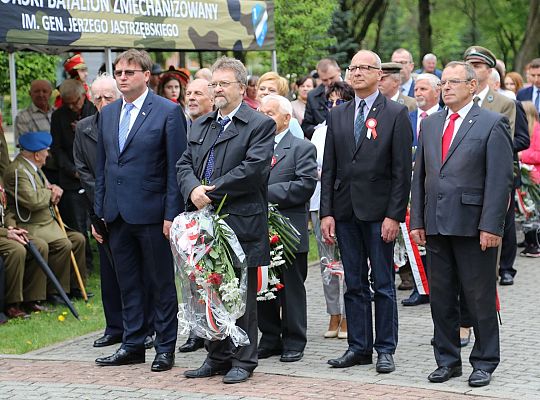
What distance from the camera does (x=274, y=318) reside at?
27.5ft

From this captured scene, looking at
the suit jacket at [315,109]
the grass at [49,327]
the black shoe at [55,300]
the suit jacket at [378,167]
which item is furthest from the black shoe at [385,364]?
the suit jacket at [315,109]

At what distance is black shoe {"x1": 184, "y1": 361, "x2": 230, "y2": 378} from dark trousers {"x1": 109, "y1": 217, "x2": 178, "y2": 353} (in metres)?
0.38

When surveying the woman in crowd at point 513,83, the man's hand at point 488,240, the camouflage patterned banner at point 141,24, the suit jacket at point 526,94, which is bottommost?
the man's hand at point 488,240

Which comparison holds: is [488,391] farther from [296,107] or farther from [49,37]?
[296,107]

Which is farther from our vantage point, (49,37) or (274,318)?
(49,37)

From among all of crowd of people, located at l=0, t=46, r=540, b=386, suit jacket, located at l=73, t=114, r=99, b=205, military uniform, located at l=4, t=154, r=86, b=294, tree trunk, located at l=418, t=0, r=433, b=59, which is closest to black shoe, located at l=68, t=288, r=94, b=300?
military uniform, located at l=4, t=154, r=86, b=294

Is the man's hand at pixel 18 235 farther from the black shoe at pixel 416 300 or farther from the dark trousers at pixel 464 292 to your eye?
the dark trousers at pixel 464 292

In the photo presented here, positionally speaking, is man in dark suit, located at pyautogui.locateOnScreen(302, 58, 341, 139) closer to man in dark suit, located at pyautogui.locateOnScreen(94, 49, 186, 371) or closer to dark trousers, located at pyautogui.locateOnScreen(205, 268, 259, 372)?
man in dark suit, located at pyautogui.locateOnScreen(94, 49, 186, 371)

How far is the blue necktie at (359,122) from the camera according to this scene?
7.73 metres

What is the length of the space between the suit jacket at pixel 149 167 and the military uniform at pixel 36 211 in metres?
3.29

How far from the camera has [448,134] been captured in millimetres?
7281

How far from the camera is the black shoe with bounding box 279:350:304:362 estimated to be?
8.12 m

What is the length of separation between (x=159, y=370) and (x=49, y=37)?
4.32 metres

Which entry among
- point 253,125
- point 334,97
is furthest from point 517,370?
point 334,97
